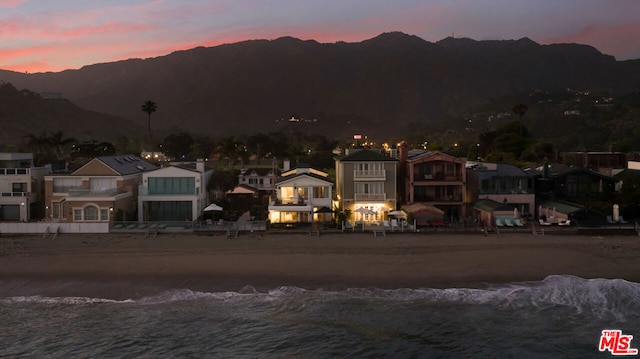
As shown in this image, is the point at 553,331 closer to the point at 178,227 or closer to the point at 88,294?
the point at 88,294

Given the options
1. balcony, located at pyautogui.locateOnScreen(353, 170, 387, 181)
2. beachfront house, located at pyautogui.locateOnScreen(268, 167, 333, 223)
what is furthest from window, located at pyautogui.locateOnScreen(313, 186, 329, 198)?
balcony, located at pyautogui.locateOnScreen(353, 170, 387, 181)

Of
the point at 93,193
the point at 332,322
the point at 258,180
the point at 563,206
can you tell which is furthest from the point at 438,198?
the point at 93,193

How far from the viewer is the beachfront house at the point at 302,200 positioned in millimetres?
38500

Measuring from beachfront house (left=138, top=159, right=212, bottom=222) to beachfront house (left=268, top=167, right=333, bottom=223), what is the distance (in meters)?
6.16

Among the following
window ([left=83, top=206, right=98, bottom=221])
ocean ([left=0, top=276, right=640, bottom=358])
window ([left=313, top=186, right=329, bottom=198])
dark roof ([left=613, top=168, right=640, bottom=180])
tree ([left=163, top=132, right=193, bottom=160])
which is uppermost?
tree ([left=163, top=132, right=193, bottom=160])

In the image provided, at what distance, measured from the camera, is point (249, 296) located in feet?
82.2

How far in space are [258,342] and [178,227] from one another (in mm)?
17827

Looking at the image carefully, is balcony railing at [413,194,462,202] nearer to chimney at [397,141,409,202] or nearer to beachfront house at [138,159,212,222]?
chimney at [397,141,409,202]

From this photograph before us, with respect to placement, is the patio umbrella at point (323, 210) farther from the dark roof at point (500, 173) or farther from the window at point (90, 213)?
the window at point (90, 213)

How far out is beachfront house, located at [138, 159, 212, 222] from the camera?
129 ft

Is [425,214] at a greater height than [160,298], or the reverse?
[425,214]

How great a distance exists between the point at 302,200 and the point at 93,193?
15.6 m

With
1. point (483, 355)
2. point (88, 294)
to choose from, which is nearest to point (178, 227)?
point (88, 294)

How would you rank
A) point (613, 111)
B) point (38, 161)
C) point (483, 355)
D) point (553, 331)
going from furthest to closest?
point (613, 111)
point (38, 161)
point (553, 331)
point (483, 355)
